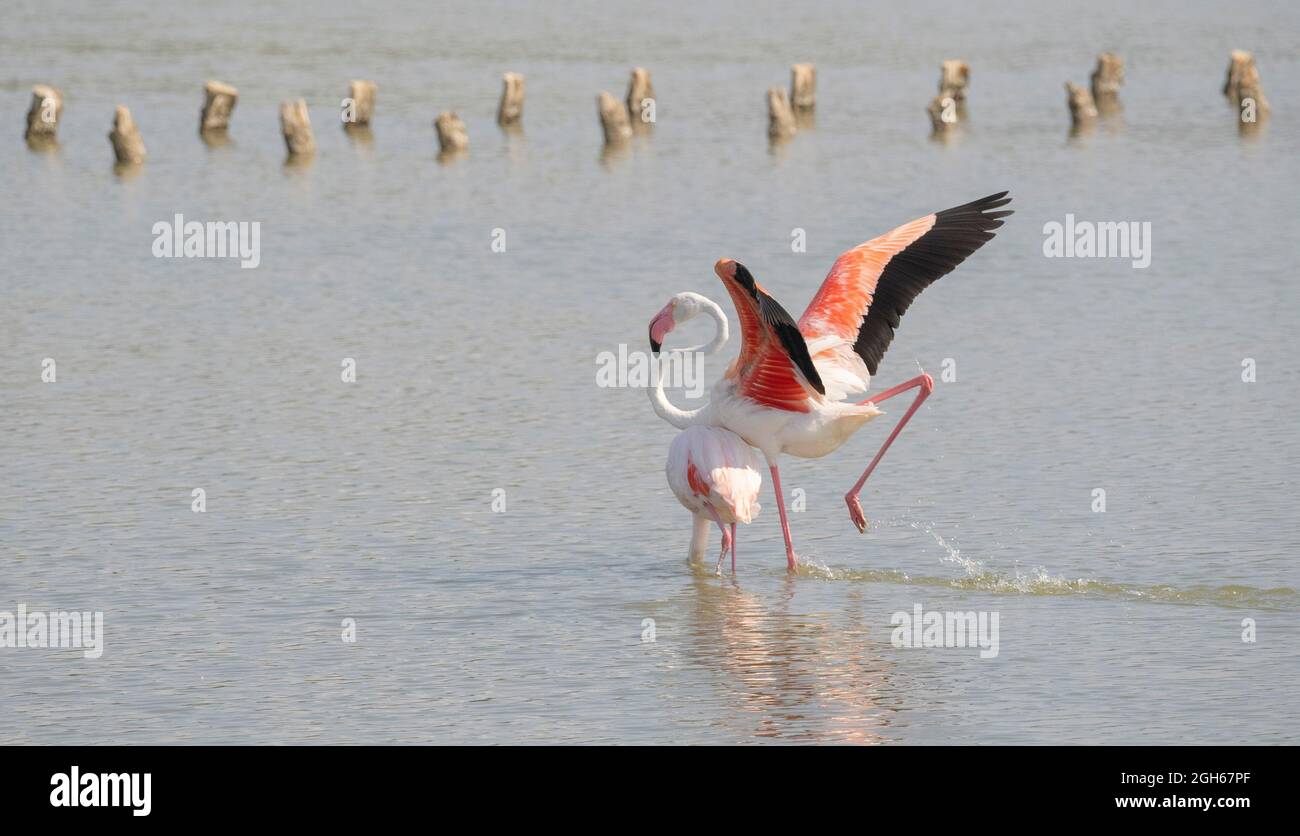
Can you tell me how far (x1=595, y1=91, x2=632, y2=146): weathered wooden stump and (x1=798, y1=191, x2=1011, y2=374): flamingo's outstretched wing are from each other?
83.0ft

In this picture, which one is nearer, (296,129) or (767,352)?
(767,352)

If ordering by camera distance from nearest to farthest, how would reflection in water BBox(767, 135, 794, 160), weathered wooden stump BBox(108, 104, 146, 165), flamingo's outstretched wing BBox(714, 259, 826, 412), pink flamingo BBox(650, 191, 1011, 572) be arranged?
flamingo's outstretched wing BBox(714, 259, 826, 412)
pink flamingo BBox(650, 191, 1011, 572)
weathered wooden stump BBox(108, 104, 146, 165)
reflection in water BBox(767, 135, 794, 160)

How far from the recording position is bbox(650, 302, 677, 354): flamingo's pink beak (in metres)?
13.6

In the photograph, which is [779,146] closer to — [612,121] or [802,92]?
[612,121]

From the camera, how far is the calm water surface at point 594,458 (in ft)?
37.9

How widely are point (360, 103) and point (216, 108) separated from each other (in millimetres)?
2727

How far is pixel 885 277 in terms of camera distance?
47.5ft

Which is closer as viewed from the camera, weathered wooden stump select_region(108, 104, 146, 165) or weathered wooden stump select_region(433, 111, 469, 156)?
weathered wooden stump select_region(108, 104, 146, 165)

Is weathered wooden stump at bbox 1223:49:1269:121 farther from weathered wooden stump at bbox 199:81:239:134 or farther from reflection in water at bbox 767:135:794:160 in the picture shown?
→ weathered wooden stump at bbox 199:81:239:134

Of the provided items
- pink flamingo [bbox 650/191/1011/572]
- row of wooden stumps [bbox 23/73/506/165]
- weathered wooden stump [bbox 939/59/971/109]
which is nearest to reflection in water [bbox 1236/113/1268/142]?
weathered wooden stump [bbox 939/59/971/109]

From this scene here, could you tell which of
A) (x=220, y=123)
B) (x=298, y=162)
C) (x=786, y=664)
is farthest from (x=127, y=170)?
(x=786, y=664)

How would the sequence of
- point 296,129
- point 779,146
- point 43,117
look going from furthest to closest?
point 779,146
point 43,117
point 296,129

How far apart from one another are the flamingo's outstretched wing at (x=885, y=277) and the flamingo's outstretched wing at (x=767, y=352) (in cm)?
61

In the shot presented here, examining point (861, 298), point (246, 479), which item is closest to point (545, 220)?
point (246, 479)
